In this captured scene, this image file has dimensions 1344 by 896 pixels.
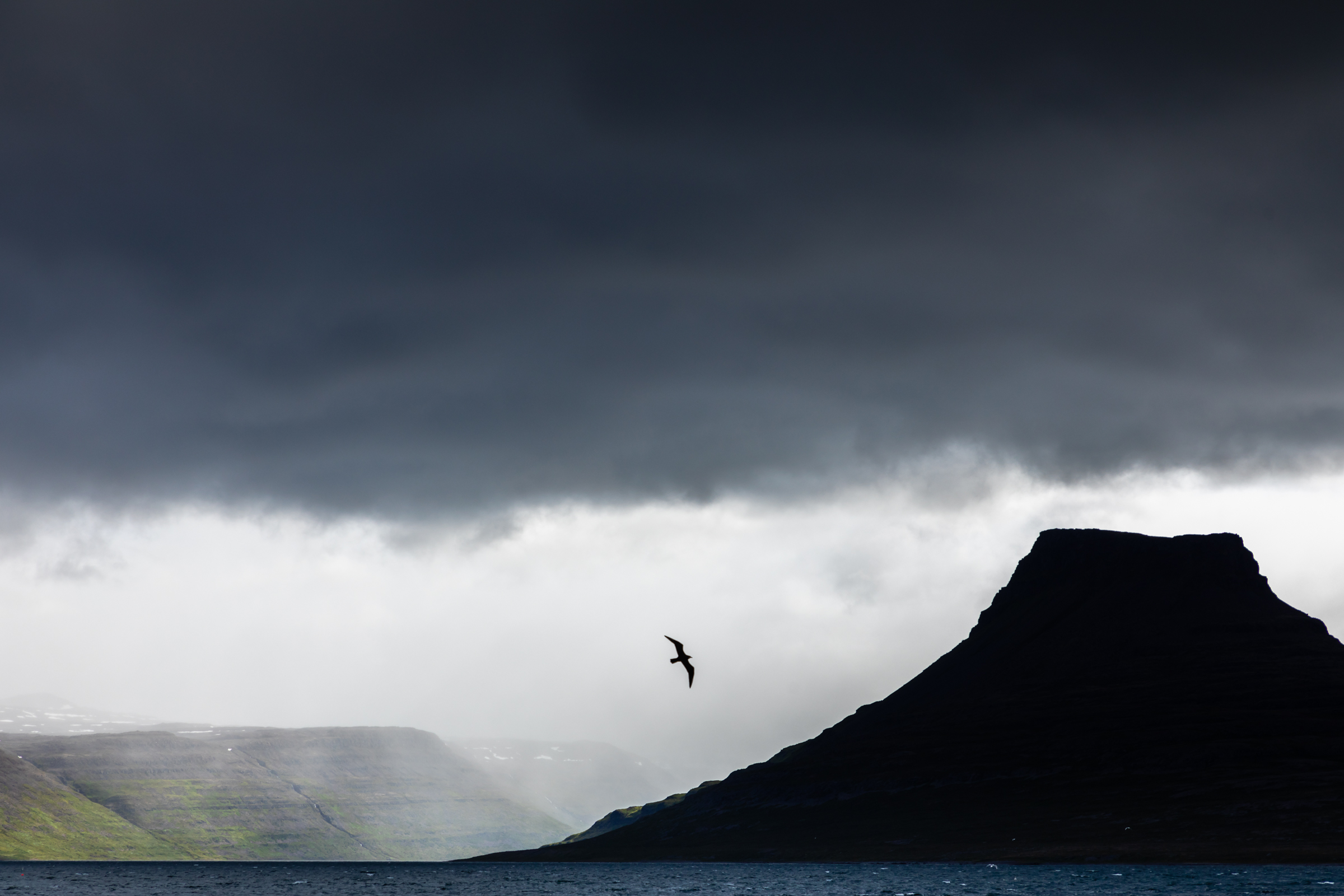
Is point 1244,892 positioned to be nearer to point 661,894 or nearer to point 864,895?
point 864,895

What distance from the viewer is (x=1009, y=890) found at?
167 m

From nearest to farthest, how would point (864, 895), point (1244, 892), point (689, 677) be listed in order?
1. point (689, 677)
2. point (1244, 892)
3. point (864, 895)

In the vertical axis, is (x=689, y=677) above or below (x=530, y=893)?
above

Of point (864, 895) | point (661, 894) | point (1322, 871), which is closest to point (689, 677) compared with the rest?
point (864, 895)

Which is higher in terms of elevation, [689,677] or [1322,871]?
[689,677]

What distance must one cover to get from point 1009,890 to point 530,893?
80832 millimetres

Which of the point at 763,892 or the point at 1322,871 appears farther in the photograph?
the point at 1322,871

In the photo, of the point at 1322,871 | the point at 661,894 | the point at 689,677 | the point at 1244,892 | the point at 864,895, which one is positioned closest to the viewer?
the point at 689,677

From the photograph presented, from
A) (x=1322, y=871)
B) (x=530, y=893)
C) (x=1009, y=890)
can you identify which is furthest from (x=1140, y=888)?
(x=530, y=893)

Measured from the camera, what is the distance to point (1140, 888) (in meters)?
166

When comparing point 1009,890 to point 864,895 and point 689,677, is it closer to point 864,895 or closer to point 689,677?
point 864,895

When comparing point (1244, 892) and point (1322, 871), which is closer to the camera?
point (1244, 892)

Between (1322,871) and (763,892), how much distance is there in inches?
3851

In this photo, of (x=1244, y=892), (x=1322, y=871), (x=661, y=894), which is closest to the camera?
(x=1244, y=892)
